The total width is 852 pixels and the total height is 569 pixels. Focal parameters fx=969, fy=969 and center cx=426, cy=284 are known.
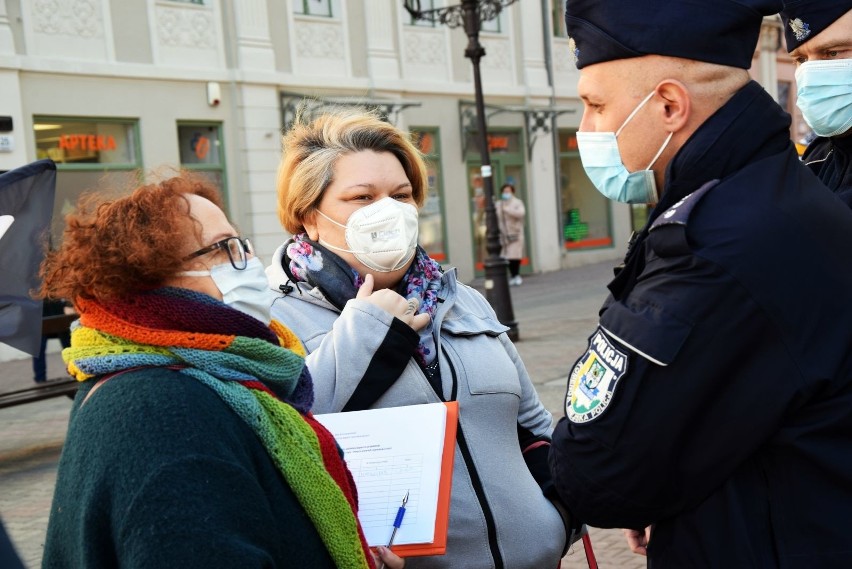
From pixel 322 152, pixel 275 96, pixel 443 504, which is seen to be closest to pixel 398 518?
pixel 443 504

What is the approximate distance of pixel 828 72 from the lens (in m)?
3.37

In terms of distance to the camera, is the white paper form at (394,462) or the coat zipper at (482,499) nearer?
the white paper form at (394,462)

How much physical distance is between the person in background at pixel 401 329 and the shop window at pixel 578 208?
2175 centimetres

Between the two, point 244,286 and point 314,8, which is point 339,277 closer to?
point 244,286

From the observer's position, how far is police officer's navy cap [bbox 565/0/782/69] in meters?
1.89

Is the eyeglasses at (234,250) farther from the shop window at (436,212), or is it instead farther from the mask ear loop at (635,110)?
the shop window at (436,212)

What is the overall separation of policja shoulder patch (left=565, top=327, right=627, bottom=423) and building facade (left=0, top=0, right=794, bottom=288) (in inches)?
353

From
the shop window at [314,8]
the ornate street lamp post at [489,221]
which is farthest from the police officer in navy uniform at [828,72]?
the shop window at [314,8]

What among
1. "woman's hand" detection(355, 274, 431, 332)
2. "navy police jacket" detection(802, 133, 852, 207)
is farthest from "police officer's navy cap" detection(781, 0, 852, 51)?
"woman's hand" detection(355, 274, 431, 332)

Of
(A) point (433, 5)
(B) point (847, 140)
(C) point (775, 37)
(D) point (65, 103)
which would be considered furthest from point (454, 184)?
(B) point (847, 140)

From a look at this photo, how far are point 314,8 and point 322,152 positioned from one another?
17181mm

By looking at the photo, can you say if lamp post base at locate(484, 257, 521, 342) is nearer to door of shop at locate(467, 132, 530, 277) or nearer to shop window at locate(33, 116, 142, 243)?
shop window at locate(33, 116, 142, 243)

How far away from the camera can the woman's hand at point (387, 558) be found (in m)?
2.19

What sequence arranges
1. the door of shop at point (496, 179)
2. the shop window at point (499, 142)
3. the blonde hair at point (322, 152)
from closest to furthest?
the blonde hair at point (322, 152)
the door of shop at point (496, 179)
the shop window at point (499, 142)
